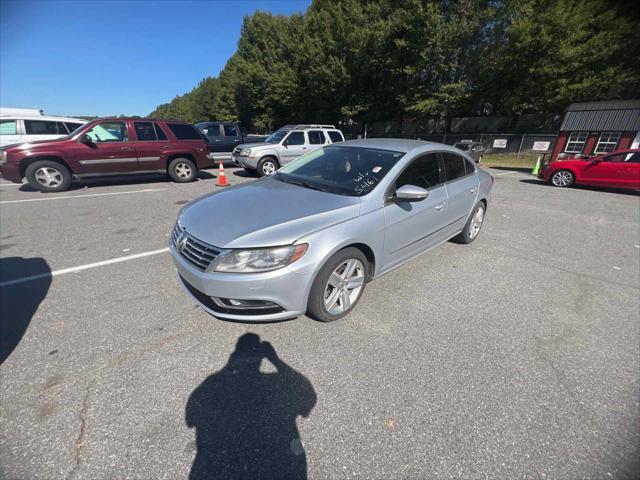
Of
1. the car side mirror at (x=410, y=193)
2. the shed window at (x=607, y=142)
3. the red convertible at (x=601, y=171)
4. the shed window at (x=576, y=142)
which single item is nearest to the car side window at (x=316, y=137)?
the red convertible at (x=601, y=171)

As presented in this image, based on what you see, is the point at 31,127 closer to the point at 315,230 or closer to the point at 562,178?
the point at 315,230

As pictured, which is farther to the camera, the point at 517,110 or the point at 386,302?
the point at 517,110

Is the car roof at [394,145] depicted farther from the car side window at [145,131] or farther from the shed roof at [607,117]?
the shed roof at [607,117]

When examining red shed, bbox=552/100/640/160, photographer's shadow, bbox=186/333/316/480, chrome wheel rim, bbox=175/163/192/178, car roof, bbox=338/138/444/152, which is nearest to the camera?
photographer's shadow, bbox=186/333/316/480

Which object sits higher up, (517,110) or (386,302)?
(517,110)

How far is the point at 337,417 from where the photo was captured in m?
1.82

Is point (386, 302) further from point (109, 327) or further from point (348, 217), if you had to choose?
point (109, 327)

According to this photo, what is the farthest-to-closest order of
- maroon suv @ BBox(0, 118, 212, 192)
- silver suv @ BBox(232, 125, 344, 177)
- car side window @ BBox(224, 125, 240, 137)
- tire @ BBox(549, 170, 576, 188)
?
car side window @ BBox(224, 125, 240, 137) → tire @ BBox(549, 170, 576, 188) → silver suv @ BBox(232, 125, 344, 177) → maroon suv @ BBox(0, 118, 212, 192)

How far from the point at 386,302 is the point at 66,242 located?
468 centimetres

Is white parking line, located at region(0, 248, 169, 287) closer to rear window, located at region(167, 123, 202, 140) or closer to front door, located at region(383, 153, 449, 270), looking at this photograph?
front door, located at region(383, 153, 449, 270)

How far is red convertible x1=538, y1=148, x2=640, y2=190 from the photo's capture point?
8.83m

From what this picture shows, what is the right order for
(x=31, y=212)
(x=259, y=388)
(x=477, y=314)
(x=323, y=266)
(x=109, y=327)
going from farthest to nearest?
(x=31, y=212), (x=477, y=314), (x=109, y=327), (x=323, y=266), (x=259, y=388)

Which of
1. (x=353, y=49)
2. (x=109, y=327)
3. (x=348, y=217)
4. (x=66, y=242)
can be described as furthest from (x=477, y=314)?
(x=353, y=49)

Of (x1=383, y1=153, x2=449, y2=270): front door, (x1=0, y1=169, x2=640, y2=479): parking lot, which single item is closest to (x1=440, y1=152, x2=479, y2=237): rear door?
(x1=383, y1=153, x2=449, y2=270): front door
